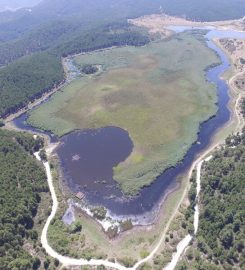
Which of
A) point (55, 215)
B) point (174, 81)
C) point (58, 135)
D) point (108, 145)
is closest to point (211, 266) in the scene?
point (55, 215)

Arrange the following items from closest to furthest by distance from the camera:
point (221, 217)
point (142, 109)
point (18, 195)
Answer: point (221, 217)
point (18, 195)
point (142, 109)

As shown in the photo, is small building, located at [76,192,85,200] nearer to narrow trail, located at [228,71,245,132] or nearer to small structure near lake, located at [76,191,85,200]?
small structure near lake, located at [76,191,85,200]

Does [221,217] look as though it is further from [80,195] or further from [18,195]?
[18,195]

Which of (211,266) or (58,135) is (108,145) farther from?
(211,266)

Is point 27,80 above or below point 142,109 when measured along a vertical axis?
above

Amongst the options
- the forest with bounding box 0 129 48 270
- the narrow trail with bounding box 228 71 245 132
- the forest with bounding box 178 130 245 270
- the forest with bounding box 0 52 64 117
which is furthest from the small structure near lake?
the forest with bounding box 0 52 64 117

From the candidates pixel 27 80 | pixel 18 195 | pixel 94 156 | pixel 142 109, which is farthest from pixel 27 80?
pixel 18 195

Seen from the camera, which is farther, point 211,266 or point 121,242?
point 121,242
